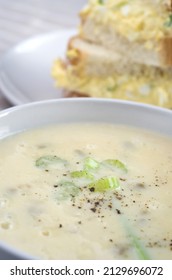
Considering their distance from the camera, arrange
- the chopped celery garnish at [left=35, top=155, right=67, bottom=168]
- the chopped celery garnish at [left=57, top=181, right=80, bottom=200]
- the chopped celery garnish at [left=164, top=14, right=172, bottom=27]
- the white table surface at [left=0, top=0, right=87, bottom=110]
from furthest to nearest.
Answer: the white table surface at [left=0, top=0, right=87, bottom=110], the chopped celery garnish at [left=164, top=14, right=172, bottom=27], the chopped celery garnish at [left=35, top=155, right=67, bottom=168], the chopped celery garnish at [left=57, top=181, right=80, bottom=200]

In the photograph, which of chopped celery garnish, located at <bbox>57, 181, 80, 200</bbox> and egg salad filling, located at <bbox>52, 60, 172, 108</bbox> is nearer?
chopped celery garnish, located at <bbox>57, 181, 80, 200</bbox>

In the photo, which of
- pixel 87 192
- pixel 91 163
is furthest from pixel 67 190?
pixel 91 163

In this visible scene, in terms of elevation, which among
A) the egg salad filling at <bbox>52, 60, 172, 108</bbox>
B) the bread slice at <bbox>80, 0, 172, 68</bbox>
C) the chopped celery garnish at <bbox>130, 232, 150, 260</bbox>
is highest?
the bread slice at <bbox>80, 0, 172, 68</bbox>

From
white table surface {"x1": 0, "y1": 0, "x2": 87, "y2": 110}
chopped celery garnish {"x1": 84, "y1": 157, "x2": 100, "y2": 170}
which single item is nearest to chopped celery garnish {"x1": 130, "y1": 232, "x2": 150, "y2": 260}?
chopped celery garnish {"x1": 84, "y1": 157, "x2": 100, "y2": 170}

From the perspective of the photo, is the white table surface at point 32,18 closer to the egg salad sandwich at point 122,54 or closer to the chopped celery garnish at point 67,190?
the egg salad sandwich at point 122,54

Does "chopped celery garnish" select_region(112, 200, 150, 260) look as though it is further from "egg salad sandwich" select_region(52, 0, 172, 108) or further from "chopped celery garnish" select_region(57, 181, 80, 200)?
"egg salad sandwich" select_region(52, 0, 172, 108)

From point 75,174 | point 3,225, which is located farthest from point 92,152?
point 3,225
